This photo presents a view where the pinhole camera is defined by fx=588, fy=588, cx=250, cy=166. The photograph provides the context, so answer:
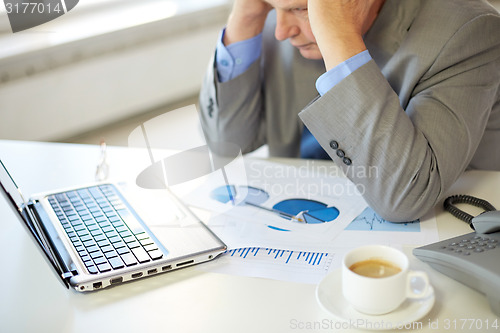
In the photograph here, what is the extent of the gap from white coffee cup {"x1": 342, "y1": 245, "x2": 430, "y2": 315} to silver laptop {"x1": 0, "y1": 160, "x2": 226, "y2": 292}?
257 mm

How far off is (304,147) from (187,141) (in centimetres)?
44

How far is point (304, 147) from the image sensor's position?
1.60m

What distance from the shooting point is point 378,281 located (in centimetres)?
73

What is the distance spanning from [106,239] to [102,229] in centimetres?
5

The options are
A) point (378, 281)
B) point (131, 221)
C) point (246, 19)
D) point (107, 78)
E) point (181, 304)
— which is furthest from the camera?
point (107, 78)

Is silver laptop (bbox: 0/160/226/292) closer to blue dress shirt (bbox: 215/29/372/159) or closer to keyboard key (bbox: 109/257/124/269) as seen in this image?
keyboard key (bbox: 109/257/124/269)

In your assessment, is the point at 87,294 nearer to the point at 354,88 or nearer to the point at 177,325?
the point at 177,325

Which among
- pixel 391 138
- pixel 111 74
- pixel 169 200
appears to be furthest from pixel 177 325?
pixel 111 74

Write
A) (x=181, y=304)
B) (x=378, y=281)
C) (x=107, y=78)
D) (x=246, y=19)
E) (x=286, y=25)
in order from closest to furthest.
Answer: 1. (x=378, y=281)
2. (x=181, y=304)
3. (x=286, y=25)
4. (x=246, y=19)
5. (x=107, y=78)

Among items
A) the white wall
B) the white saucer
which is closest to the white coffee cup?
the white saucer

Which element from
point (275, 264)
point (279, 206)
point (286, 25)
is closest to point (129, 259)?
point (275, 264)

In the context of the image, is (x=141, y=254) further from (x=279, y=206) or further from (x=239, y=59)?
(x=239, y=59)

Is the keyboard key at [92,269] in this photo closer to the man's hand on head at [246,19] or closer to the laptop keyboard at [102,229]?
the laptop keyboard at [102,229]

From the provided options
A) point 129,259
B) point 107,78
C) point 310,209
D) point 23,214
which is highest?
point 23,214
